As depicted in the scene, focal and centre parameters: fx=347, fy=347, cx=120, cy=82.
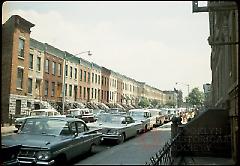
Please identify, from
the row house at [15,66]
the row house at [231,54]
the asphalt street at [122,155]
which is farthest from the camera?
the row house at [15,66]

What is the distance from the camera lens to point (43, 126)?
941 centimetres

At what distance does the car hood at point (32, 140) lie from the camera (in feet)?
26.4

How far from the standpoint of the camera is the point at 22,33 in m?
34.9

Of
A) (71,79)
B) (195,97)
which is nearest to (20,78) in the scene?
(71,79)

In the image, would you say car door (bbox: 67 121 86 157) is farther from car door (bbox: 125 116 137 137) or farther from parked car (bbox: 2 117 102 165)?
car door (bbox: 125 116 137 137)

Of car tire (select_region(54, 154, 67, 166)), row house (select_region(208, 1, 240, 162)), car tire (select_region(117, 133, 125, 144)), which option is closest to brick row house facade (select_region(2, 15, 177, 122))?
car tire (select_region(117, 133, 125, 144))

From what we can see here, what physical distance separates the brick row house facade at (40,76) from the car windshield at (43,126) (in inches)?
371

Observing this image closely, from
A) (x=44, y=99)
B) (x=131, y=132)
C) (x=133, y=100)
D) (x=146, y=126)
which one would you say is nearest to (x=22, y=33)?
(x=44, y=99)

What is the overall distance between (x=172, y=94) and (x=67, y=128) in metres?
124

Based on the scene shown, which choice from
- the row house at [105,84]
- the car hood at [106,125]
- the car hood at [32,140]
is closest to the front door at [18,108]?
the car hood at [106,125]

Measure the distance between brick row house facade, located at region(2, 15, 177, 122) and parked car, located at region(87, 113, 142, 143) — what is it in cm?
666

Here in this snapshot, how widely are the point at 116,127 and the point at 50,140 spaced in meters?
7.44

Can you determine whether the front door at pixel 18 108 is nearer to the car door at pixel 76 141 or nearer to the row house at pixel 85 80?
the row house at pixel 85 80

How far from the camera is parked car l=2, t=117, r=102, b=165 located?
311 inches
